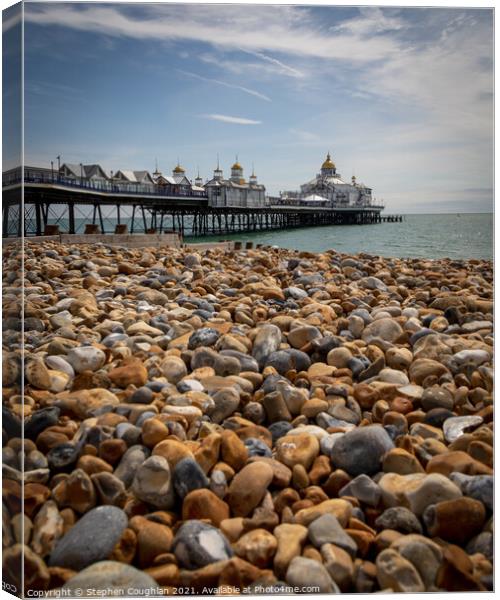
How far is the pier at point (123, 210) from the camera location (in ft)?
7.89

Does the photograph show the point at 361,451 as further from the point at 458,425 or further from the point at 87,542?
the point at 87,542

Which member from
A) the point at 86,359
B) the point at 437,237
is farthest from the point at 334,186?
the point at 86,359

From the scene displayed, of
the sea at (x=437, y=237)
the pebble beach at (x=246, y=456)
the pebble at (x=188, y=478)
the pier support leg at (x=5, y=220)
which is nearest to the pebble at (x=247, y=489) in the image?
the pebble beach at (x=246, y=456)

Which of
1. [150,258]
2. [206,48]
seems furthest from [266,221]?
[206,48]

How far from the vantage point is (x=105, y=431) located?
2.24 meters

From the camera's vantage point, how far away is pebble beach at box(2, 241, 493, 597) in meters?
1.77

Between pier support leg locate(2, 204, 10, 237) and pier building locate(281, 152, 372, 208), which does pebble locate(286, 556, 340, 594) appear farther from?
pier building locate(281, 152, 372, 208)

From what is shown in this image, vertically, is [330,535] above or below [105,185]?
below

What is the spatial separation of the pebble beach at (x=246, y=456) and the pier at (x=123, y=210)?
31cm

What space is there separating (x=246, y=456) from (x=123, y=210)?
403 inches

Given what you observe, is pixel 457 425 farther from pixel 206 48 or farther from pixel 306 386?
pixel 206 48

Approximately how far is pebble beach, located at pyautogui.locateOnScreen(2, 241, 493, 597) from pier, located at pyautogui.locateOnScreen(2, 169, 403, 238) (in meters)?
0.31

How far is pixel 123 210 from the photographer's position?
38.1ft

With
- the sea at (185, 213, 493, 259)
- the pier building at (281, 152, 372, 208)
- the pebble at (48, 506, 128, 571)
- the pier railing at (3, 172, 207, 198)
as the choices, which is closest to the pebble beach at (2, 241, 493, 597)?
the pebble at (48, 506, 128, 571)
